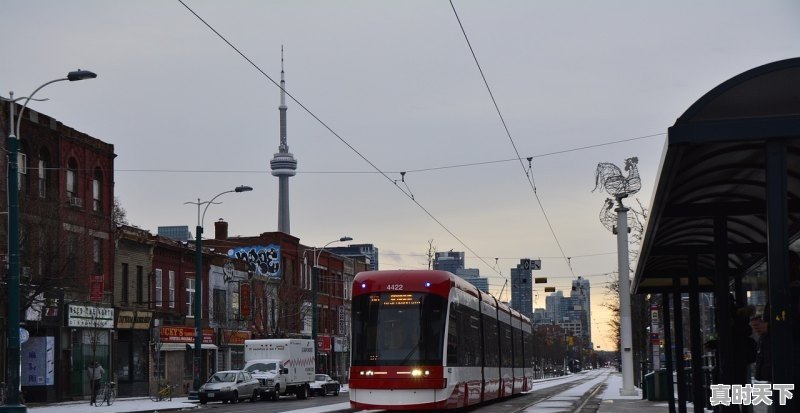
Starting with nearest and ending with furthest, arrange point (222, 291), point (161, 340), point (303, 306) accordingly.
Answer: point (161, 340) < point (222, 291) < point (303, 306)

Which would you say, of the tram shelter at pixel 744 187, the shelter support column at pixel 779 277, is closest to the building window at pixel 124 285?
the tram shelter at pixel 744 187

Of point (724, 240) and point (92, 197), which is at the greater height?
point (92, 197)

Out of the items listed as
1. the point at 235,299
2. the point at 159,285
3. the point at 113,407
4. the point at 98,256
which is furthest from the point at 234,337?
the point at 113,407

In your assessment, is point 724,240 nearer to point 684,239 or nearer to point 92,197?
point 684,239

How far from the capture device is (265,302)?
220 ft

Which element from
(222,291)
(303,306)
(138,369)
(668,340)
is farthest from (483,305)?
(303,306)

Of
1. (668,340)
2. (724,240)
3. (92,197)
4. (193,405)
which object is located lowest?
(193,405)

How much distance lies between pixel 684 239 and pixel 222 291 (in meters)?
51.0

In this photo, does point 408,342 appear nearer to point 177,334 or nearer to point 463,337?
point 463,337

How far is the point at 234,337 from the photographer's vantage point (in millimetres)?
65688

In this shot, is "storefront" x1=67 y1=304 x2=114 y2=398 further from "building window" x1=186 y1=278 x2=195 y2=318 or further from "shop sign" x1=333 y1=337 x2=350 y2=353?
"shop sign" x1=333 y1=337 x2=350 y2=353

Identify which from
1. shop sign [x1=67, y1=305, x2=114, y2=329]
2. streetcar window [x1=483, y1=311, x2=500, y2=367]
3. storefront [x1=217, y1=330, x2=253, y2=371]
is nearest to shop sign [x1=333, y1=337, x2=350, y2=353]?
storefront [x1=217, y1=330, x2=253, y2=371]

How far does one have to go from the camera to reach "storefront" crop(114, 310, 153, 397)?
174ft

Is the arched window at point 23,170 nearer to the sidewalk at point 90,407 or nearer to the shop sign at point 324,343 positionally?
the sidewalk at point 90,407
